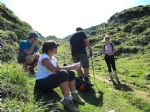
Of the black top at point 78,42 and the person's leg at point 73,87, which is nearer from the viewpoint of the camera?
the person's leg at point 73,87

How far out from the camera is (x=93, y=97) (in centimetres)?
1408

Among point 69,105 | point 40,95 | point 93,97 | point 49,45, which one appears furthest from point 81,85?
point 49,45

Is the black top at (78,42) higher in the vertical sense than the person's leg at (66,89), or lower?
higher

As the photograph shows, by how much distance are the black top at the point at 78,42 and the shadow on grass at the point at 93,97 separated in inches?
102

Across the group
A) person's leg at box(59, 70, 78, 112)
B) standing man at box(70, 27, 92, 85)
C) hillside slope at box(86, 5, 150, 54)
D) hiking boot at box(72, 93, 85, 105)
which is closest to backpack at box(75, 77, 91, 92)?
hiking boot at box(72, 93, 85, 105)

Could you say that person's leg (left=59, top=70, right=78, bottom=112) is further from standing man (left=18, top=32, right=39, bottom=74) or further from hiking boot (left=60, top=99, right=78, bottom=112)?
standing man (left=18, top=32, right=39, bottom=74)

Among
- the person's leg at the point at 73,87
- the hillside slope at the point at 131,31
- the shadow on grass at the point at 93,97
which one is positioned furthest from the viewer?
the hillside slope at the point at 131,31

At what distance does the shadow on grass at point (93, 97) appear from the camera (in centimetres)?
1335

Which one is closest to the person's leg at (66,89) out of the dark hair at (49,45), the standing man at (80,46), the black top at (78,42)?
the dark hair at (49,45)

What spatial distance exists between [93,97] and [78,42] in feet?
12.1

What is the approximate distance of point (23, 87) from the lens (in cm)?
1105

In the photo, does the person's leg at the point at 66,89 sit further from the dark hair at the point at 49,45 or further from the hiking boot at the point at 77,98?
the hiking boot at the point at 77,98

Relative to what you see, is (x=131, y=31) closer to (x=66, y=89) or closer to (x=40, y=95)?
(x=40, y=95)

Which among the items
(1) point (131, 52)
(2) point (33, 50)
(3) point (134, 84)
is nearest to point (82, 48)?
(2) point (33, 50)
